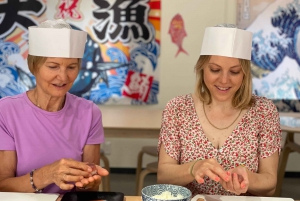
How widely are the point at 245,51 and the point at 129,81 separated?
Answer: 2590 millimetres

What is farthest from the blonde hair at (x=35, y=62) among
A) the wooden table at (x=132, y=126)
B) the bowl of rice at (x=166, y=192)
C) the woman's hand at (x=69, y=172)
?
the wooden table at (x=132, y=126)

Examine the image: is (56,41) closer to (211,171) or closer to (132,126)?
(211,171)

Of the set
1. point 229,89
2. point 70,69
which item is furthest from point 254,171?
point 70,69

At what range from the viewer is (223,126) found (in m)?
1.80

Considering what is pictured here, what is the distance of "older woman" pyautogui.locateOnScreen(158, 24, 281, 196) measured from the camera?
67.6 inches

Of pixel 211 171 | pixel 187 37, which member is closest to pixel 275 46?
pixel 187 37

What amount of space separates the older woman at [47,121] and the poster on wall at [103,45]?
98.9 inches

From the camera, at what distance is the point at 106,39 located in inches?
166

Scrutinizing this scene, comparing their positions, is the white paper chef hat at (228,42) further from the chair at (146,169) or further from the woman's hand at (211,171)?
the chair at (146,169)

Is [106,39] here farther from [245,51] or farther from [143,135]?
[245,51]

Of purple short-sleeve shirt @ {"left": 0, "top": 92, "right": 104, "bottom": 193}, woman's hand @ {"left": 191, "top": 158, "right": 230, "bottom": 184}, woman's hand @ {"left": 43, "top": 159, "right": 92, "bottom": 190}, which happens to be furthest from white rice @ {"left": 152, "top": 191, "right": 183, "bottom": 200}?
purple short-sleeve shirt @ {"left": 0, "top": 92, "right": 104, "bottom": 193}

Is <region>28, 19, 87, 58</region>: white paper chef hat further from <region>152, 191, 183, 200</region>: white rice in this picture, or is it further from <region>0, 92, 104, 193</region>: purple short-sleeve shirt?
<region>152, 191, 183, 200</region>: white rice

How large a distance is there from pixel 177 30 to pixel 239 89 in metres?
2.51

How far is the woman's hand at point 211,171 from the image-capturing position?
4.57 ft
